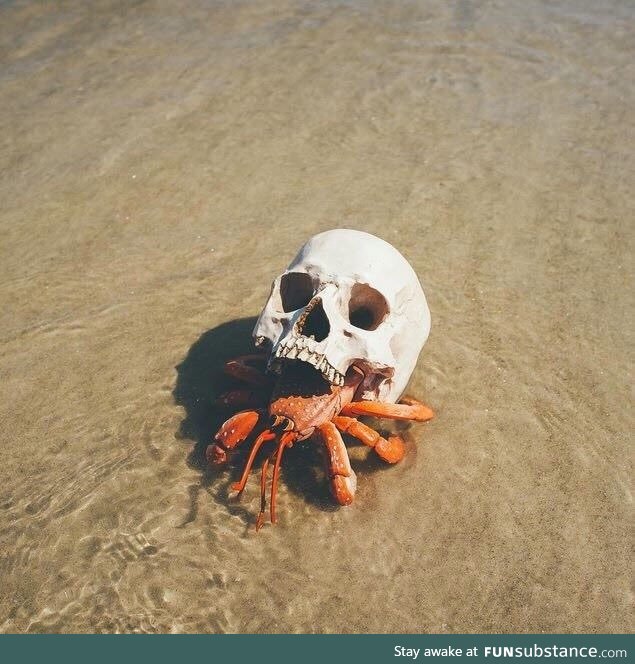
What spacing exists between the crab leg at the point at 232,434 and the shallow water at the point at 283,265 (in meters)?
0.21

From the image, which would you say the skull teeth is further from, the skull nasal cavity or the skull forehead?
the skull forehead

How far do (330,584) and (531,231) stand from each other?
3598mm

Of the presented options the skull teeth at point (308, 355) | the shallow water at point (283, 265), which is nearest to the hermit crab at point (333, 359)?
the skull teeth at point (308, 355)

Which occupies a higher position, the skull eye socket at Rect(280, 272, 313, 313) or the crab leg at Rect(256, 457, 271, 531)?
the skull eye socket at Rect(280, 272, 313, 313)

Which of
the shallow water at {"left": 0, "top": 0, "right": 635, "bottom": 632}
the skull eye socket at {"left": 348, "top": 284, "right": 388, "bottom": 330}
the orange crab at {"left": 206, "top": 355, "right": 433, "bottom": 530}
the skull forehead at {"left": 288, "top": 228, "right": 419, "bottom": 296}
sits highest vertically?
the skull forehead at {"left": 288, "top": 228, "right": 419, "bottom": 296}

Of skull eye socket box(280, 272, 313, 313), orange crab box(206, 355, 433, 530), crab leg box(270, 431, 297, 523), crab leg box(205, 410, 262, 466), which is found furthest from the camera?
skull eye socket box(280, 272, 313, 313)

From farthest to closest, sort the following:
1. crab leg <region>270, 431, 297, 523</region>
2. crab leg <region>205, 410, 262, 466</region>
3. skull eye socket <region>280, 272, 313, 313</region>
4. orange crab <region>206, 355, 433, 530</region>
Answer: skull eye socket <region>280, 272, 313, 313</region> < crab leg <region>205, 410, 262, 466</region> < orange crab <region>206, 355, 433, 530</region> < crab leg <region>270, 431, 297, 523</region>

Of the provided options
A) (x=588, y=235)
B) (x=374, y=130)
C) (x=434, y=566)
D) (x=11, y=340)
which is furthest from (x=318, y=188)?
(x=434, y=566)

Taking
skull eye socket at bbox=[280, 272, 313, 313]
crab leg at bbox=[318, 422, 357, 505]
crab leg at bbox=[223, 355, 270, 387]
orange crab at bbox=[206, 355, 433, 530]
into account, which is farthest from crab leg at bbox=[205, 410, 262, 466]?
skull eye socket at bbox=[280, 272, 313, 313]

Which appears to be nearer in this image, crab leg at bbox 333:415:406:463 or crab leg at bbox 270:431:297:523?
crab leg at bbox 270:431:297:523

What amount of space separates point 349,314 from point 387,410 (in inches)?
25.0

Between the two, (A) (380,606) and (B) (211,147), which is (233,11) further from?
(A) (380,606)

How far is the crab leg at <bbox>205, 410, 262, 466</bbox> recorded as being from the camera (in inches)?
148

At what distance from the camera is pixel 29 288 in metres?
5.31
